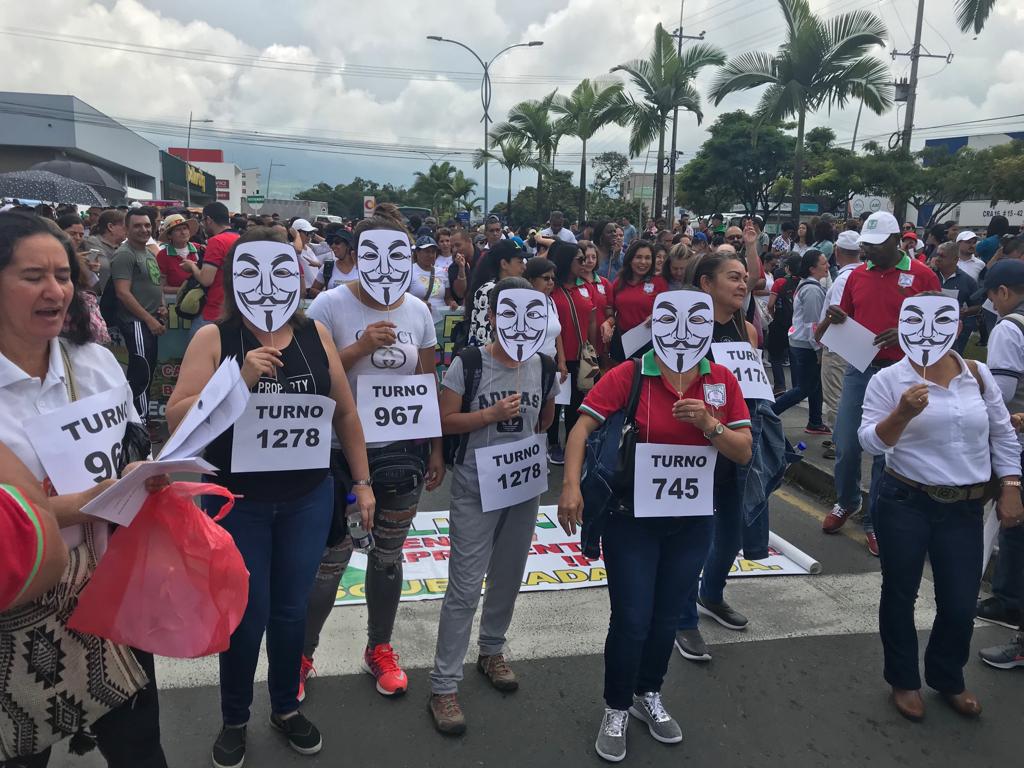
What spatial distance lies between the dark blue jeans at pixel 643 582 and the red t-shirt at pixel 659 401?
0.34 metres

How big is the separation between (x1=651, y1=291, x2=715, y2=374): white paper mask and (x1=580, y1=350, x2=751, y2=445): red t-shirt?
0.26 ft

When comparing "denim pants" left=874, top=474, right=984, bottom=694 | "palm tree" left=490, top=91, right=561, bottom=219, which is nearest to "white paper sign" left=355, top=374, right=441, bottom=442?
"denim pants" left=874, top=474, right=984, bottom=694

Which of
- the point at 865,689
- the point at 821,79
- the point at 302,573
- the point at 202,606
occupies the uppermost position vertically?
the point at 821,79

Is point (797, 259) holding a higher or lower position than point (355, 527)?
higher

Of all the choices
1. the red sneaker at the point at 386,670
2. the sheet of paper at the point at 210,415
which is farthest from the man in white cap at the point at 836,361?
the sheet of paper at the point at 210,415

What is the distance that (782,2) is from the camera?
18516 millimetres

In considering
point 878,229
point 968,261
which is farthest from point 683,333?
point 968,261

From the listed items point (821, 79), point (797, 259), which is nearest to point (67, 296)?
point (797, 259)

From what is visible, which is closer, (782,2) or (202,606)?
(202,606)

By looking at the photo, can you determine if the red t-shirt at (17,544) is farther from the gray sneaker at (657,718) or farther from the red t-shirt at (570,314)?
the red t-shirt at (570,314)

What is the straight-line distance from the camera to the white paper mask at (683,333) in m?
3.12

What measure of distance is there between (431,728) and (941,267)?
885cm

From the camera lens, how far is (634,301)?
6676 mm

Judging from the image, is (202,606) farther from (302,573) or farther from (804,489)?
(804,489)
